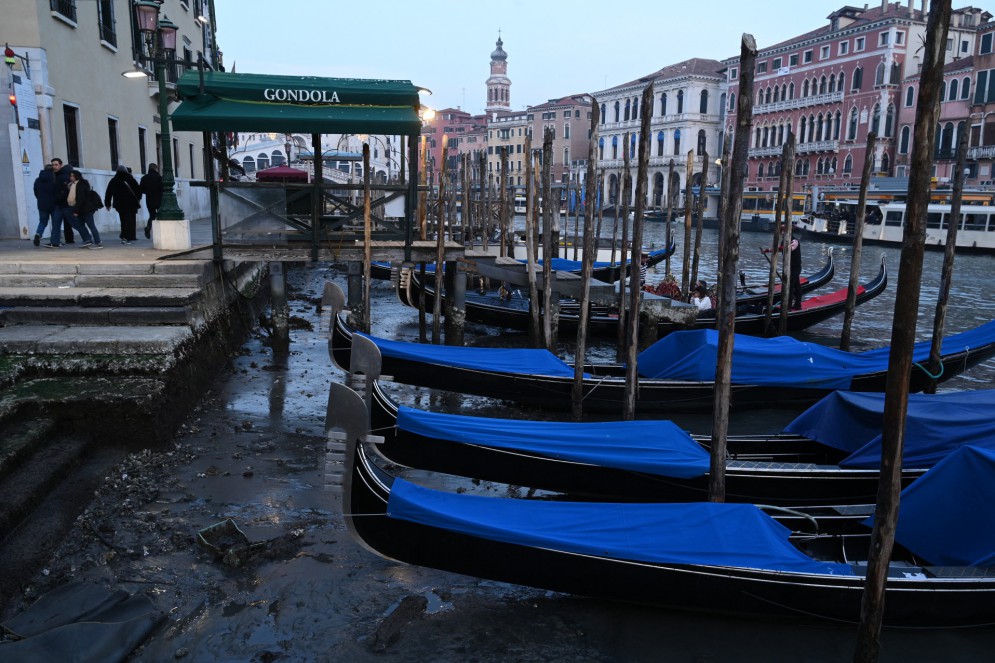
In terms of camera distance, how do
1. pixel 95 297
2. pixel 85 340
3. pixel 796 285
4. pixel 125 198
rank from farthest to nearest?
pixel 796 285
pixel 125 198
pixel 95 297
pixel 85 340

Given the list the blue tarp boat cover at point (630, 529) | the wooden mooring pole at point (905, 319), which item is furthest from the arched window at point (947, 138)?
the wooden mooring pole at point (905, 319)

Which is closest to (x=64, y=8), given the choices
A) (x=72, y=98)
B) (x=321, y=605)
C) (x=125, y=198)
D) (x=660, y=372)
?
(x=72, y=98)

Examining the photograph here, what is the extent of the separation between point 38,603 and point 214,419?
302 centimetres

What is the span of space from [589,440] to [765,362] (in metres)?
3.02

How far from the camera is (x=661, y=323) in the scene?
983 centimetres

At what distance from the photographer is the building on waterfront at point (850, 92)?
34.6 m

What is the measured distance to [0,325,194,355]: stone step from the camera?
5.61 m

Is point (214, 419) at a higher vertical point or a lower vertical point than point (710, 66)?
lower

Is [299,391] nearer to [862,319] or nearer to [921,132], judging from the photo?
[921,132]

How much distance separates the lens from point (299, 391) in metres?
7.53

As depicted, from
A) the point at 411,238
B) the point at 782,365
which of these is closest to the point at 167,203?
the point at 411,238

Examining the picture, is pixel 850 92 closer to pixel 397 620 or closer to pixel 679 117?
pixel 679 117

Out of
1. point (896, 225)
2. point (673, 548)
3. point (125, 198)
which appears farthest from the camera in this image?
point (896, 225)

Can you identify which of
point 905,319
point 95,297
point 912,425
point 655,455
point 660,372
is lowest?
point 660,372
